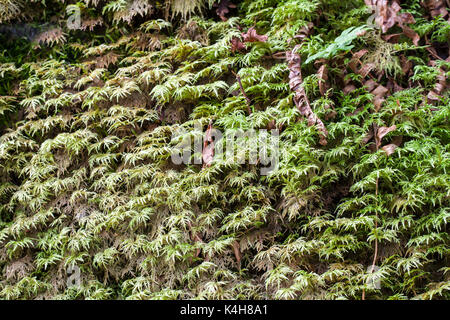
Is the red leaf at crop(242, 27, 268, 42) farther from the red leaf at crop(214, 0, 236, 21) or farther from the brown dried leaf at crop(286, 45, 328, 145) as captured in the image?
the red leaf at crop(214, 0, 236, 21)

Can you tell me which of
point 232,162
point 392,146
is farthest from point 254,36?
point 392,146

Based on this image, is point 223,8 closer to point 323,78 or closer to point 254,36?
point 254,36

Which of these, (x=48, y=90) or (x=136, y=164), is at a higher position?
(x=48, y=90)

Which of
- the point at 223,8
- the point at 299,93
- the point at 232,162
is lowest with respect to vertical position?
the point at 232,162

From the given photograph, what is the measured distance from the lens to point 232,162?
227 cm

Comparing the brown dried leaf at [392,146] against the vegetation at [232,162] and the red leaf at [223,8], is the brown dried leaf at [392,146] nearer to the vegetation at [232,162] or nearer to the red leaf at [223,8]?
the vegetation at [232,162]

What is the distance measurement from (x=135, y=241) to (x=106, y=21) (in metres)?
1.92

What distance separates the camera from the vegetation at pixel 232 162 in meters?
2.04

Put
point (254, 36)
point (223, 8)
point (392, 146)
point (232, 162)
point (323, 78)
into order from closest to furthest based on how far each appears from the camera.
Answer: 1. point (392, 146)
2. point (232, 162)
3. point (323, 78)
4. point (254, 36)
5. point (223, 8)

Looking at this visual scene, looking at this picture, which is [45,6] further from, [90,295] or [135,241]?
[90,295]

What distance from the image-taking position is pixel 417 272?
1.91m

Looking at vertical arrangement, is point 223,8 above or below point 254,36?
above
